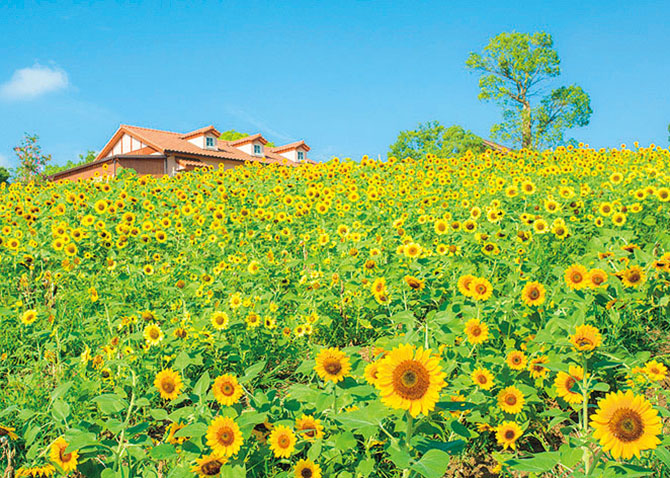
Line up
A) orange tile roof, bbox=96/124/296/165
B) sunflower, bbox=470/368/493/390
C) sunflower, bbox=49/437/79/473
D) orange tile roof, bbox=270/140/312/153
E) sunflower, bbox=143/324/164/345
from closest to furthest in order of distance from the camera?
sunflower, bbox=49/437/79/473, sunflower, bbox=470/368/493/390, sunflower, bbox=143/324/164/345, orange tile roof, bbox=96/124/296/165, orange tile roof, bbox=270/140/312/153

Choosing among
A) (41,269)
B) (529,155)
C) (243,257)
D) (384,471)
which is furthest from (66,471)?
(529,155)

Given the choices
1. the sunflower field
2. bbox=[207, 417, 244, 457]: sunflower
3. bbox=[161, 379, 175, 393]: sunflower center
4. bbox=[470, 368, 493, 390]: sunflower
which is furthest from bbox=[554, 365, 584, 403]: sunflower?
bbox=[161, 379, 175, 393]: sunflower center

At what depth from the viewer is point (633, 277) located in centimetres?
246

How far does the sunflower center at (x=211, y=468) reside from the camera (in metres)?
1.57

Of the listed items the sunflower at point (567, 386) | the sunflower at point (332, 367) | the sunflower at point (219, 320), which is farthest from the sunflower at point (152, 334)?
the sunflower at point (567, 386)

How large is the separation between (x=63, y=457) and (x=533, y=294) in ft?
8.01

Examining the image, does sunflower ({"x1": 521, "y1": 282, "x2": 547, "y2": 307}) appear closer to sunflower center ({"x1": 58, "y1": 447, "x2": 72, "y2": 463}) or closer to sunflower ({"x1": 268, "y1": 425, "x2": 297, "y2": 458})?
sunflower ({"x1": 268, "y1": 425, "x2": 297, "y2": 458})

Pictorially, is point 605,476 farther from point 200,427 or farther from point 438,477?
point 200,427

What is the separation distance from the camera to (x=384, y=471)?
1932 millimetres

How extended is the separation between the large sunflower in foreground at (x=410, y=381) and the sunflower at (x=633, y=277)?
1.72m

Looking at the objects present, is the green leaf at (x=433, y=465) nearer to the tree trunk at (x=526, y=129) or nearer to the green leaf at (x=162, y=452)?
the green leaf at (x=162, y=452)

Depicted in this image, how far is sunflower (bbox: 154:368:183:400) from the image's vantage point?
196 cm

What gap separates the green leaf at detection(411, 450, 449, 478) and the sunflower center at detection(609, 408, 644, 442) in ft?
1.91

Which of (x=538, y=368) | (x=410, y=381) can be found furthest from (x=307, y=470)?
(x=538, y=368)
